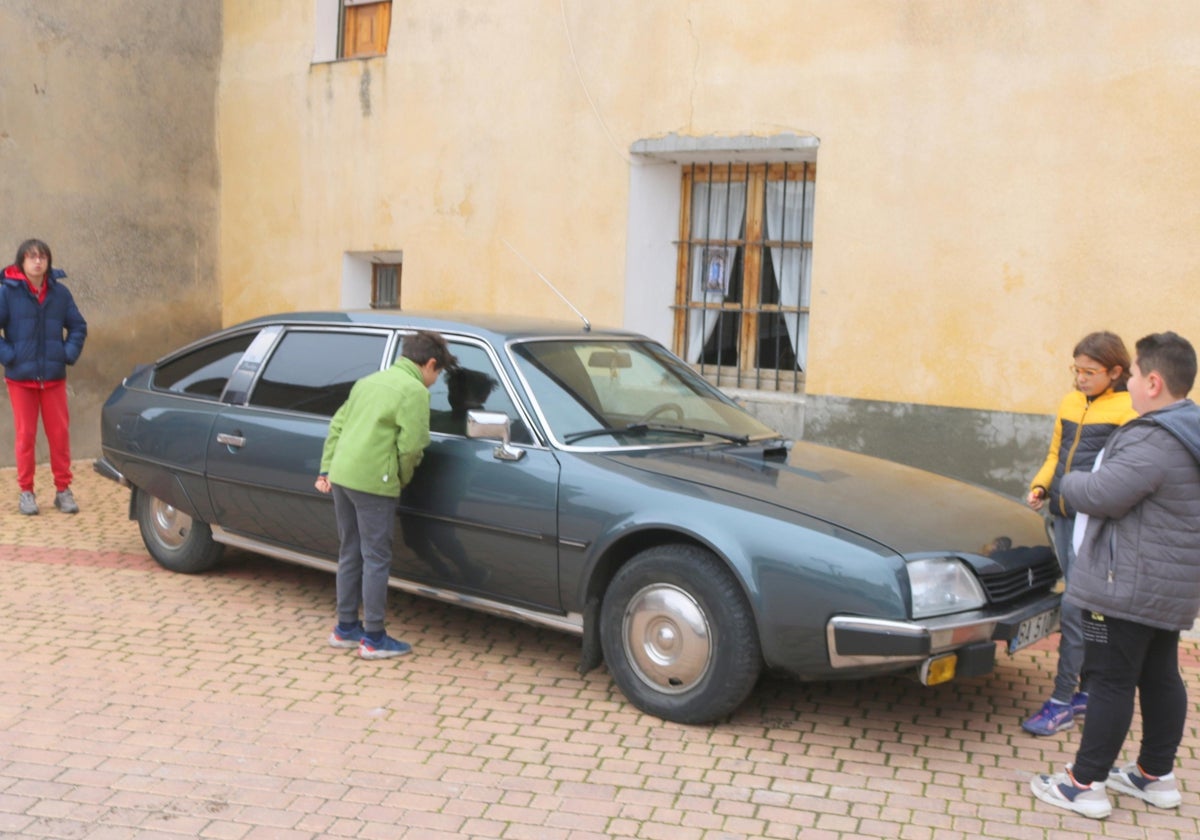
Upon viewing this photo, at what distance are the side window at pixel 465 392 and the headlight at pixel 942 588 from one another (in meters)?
1.98

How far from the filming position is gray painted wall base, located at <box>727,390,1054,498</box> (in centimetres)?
834

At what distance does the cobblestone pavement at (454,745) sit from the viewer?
418 cm

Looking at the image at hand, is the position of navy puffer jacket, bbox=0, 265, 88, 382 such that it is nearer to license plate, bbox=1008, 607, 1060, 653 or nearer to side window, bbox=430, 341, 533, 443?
side window, bbox=430, 341, 533, 443

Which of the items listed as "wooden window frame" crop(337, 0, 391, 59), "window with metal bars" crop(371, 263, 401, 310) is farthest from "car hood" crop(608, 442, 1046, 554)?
"wooden window frame" crop(337, 0, 391, 59)

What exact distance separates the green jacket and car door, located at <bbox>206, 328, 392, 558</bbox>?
22.0 inches

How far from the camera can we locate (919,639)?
4480mm

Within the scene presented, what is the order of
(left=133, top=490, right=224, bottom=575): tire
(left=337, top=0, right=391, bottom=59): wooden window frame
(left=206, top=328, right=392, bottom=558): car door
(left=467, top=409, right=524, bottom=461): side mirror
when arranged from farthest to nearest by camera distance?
(left=337, top=0, right=391, bottom=59): wooden window frame
(left=133, top=490, right=224, bottom=575): tire
(left=206, top=328, right=392, bottom=558): car door
(left=467, top=409, right=524, bottom=461): side mirror

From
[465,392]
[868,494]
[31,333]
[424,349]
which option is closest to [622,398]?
[465,392]

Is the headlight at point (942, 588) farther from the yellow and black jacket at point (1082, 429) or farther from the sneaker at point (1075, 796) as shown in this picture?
the sneaker at point (1075, 796)

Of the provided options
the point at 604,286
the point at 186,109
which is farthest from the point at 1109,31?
the point at 186,109

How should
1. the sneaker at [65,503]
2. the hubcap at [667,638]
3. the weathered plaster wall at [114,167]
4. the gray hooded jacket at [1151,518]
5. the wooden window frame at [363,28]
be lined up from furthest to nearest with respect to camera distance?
the wooden window frame at [363,28] < the weathered plaster wall at [114,167] < the sneaker at [65,503] < the hubcap at [667,638] < the gray hooded jacket at [1151,518]

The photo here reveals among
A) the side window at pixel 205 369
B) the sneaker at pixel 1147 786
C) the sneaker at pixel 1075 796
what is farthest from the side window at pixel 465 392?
the sneaker at pixel 1147 786

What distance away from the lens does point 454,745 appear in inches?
190

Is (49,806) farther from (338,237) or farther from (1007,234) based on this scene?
(338,237)
